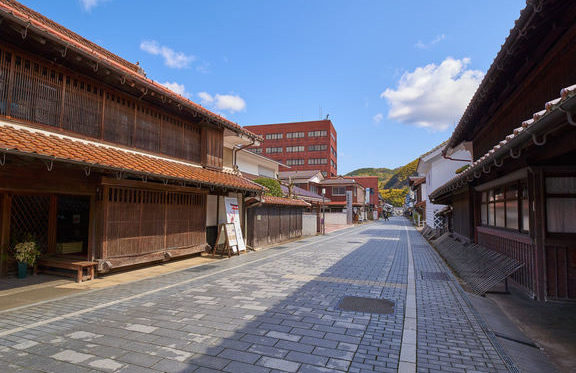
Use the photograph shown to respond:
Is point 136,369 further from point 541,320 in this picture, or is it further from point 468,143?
point 468,143

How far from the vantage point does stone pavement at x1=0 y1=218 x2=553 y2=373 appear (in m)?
→ 3.75

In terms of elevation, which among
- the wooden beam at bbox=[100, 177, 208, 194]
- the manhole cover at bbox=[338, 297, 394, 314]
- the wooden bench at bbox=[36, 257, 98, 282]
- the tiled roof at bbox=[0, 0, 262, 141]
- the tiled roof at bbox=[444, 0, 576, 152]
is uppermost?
the tiled roof at bbox=[0, 0, 262, 141]

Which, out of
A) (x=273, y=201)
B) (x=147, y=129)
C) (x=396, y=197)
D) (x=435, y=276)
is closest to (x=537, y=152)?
(x=435, y=276)

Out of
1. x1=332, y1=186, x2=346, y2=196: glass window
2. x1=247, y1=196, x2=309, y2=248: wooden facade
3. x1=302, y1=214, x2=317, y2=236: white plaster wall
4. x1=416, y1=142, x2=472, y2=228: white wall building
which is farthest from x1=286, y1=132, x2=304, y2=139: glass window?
x1=247, y1=196, x2=309, y2=248: wooden facade

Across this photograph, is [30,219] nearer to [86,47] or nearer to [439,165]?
[86,47]

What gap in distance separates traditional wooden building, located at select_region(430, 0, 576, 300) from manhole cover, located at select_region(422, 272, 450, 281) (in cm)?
164

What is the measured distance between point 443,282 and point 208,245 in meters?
8.63

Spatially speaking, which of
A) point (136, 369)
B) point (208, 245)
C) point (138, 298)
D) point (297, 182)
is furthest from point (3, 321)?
point (297, 182)

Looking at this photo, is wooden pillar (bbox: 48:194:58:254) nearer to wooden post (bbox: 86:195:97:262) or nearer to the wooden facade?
wooden post (bbox: 86:195:97:262)

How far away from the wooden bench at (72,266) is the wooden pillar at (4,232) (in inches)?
28.0

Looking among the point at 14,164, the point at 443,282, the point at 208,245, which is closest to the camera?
the point at 14,164

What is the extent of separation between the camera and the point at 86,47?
8219 millimetres

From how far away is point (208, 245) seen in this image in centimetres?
1251

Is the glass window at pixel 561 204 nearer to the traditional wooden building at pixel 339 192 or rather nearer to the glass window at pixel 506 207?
the glass window at pixel 506 207
